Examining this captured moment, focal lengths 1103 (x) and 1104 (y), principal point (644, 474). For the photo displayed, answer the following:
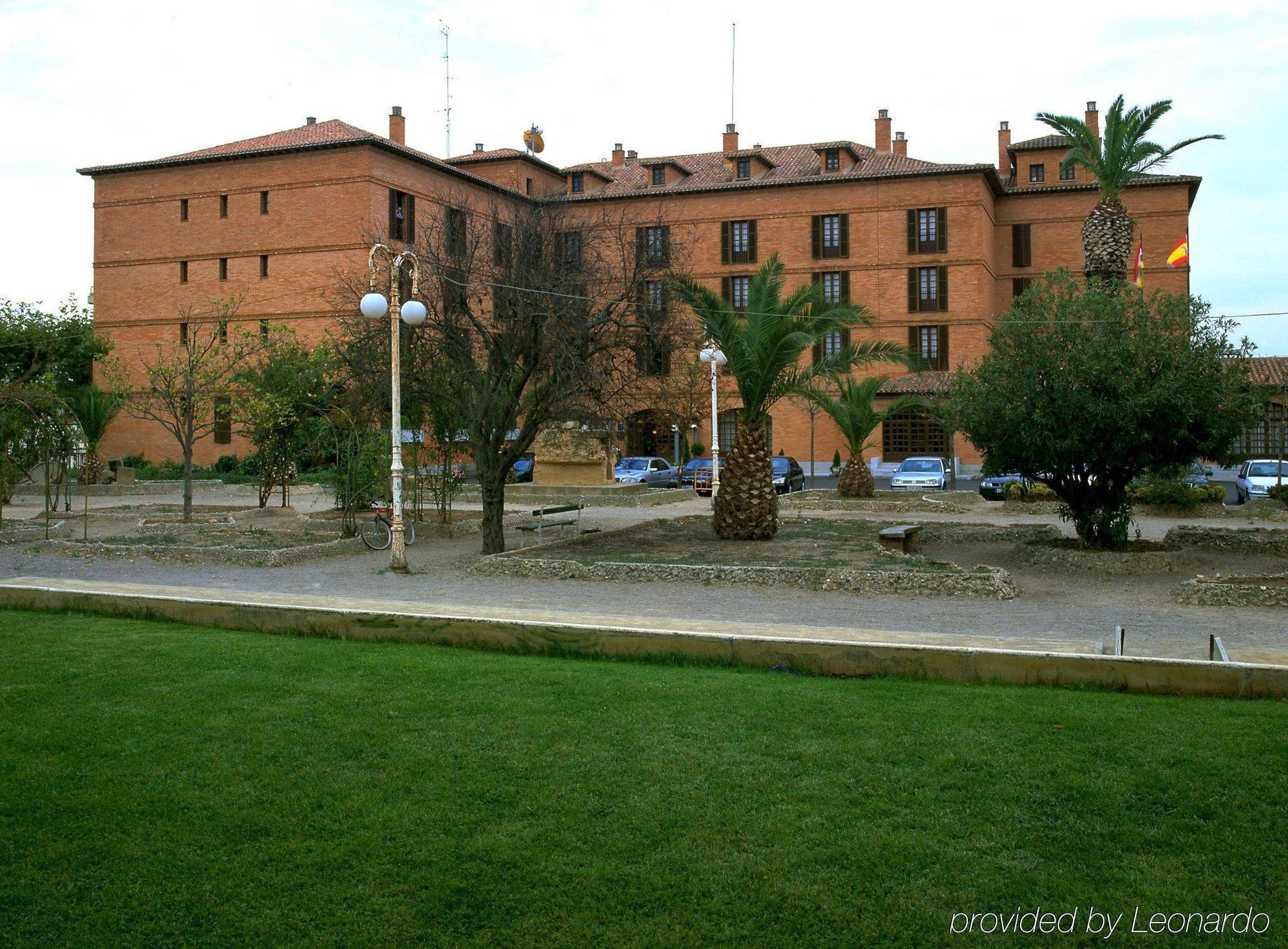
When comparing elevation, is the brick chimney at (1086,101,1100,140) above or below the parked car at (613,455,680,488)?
above

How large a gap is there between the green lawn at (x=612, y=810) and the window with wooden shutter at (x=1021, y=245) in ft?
185

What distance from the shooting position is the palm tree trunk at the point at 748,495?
20.9 meters

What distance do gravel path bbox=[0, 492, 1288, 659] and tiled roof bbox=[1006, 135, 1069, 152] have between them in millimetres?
46325

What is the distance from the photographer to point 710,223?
59000mm

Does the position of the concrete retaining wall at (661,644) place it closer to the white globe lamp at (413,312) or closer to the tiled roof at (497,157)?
the white globe lamp at (413,312)

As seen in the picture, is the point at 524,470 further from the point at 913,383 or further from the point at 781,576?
the point at 781,576

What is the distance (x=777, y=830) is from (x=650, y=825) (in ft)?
1.95

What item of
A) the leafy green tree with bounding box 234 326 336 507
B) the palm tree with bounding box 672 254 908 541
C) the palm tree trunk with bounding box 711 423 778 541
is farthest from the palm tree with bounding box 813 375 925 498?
the leafy green tree with bounding box 234 326 336 507

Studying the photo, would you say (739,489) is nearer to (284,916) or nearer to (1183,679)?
(1183,679)

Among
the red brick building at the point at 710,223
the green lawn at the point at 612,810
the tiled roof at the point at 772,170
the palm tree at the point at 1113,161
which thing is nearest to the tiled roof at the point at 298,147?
the red brick building at the point at 710,223

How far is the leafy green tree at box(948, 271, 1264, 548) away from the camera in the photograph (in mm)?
17750

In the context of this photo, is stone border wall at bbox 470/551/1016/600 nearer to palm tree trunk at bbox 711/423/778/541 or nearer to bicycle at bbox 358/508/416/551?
bicycle at bbox 358/508/416/551

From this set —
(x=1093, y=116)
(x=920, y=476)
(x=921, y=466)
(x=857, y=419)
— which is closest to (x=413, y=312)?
(x=857, y=419)

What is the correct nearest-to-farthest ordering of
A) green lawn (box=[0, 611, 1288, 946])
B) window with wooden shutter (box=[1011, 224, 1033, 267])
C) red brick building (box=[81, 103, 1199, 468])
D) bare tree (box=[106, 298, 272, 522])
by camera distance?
green lawn (box=[0, 611, 1288, 946]) → bare tree (box=[106, 298, 272, 522]) → red brick building (box=[81, 103, 1199, 468]) → window with wooden shutter (box=[1011, 224, 1033, 267])
